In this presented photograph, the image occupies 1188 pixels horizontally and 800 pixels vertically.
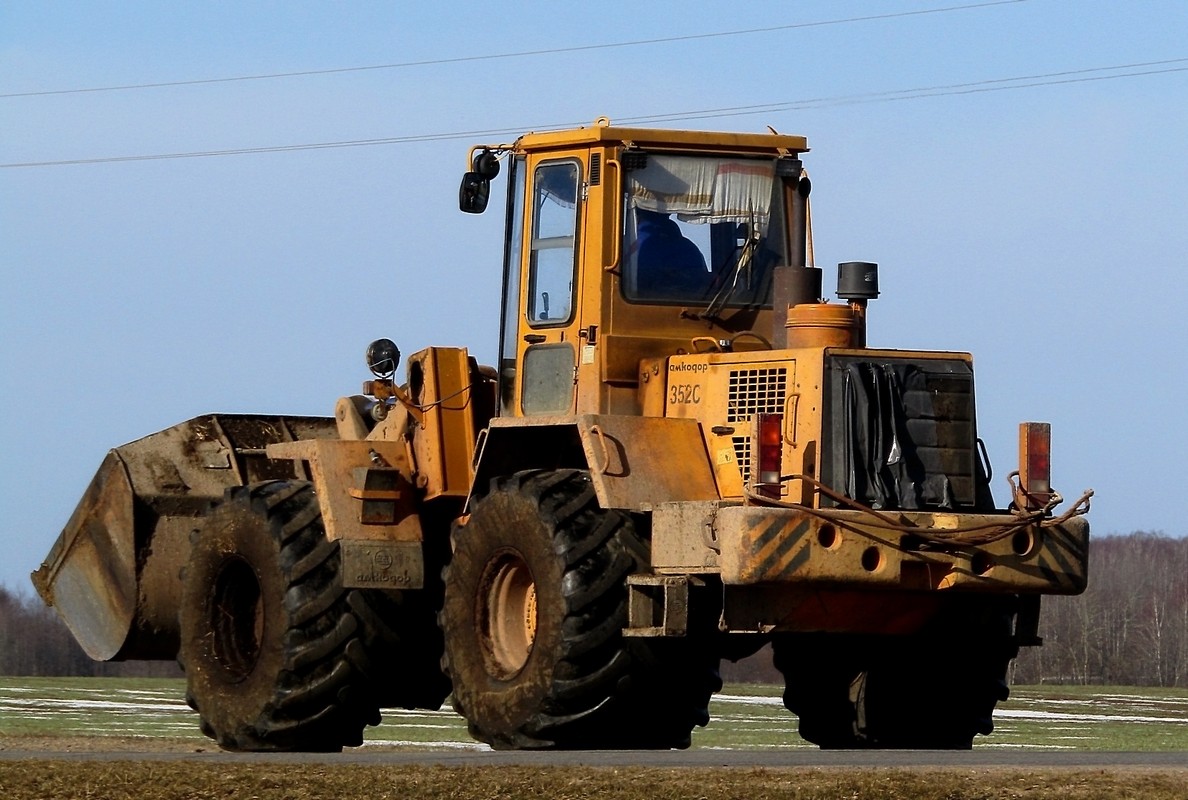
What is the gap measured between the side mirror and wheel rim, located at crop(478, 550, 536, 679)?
2580 millimetres

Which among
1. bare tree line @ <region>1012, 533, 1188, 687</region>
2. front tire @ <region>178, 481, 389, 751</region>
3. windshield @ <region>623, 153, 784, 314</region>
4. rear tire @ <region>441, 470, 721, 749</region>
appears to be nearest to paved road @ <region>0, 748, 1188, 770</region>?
rear tire @ <region>441, 470, 721, 749</region>

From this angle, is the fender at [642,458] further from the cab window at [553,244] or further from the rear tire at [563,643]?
the cab window at [553,244]

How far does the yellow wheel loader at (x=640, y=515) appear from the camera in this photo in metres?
14.1

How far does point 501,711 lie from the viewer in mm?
14695

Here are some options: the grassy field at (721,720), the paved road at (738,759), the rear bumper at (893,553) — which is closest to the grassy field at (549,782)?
the paved road at (738,759)

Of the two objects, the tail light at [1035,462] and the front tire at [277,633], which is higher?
the tail light at [1035,462]

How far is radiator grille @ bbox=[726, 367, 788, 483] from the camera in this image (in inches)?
569

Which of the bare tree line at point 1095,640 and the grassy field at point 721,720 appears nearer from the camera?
the grassy field at point 721,720

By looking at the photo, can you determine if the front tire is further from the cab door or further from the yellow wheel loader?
the cab door

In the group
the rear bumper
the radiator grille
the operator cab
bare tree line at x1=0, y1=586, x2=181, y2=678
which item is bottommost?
bare tree line at x1=0, y1=586, x2=181, y2=678

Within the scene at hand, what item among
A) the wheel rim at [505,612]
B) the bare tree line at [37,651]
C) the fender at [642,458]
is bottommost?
the bare tree line at [37,651]

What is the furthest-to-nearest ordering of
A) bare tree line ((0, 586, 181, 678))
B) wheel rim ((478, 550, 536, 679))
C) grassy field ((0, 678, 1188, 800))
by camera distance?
1. bare tree line ((0, 586, 181, 678))
2. wheel rim ((478, 550, 536, 679))
3. grassy field ((0, 678, 1188, 800))

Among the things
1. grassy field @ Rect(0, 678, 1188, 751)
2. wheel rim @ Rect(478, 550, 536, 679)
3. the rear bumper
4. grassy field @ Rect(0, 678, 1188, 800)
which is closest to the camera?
grassy field @ Rect(0, 678, 1188, 800)

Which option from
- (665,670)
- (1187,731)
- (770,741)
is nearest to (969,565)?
(665,670)
